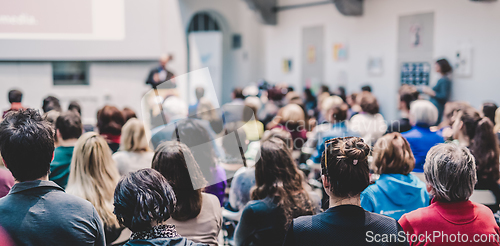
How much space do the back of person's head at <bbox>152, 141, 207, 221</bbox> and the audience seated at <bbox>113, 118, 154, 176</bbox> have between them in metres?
1.12

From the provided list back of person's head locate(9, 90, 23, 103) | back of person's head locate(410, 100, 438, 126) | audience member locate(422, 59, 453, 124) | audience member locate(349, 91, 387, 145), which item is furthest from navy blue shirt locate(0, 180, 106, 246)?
audience member locate(422, 59, 453, 124)

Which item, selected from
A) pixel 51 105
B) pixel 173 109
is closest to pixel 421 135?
pixel 173 109

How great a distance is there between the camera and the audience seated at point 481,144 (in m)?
2.76

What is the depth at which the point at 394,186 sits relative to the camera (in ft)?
7.48

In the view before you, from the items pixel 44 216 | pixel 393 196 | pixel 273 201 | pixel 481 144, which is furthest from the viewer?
pixel 481 144

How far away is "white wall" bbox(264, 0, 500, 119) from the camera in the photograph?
6.64m

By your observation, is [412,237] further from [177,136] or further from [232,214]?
[177,136]

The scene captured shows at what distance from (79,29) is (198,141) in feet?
19.3

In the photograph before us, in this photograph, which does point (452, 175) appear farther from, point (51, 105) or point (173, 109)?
point (51, 105)

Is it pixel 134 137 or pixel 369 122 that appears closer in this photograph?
pixel 134 137

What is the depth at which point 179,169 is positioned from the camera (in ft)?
6.59

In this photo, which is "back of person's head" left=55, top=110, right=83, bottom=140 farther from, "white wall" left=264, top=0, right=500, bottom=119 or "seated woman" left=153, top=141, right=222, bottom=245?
"white wall" left=264, top=0, right=500, bottom=119

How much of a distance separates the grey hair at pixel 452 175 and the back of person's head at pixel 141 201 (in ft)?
3.50

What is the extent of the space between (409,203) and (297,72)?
8.55 meters
